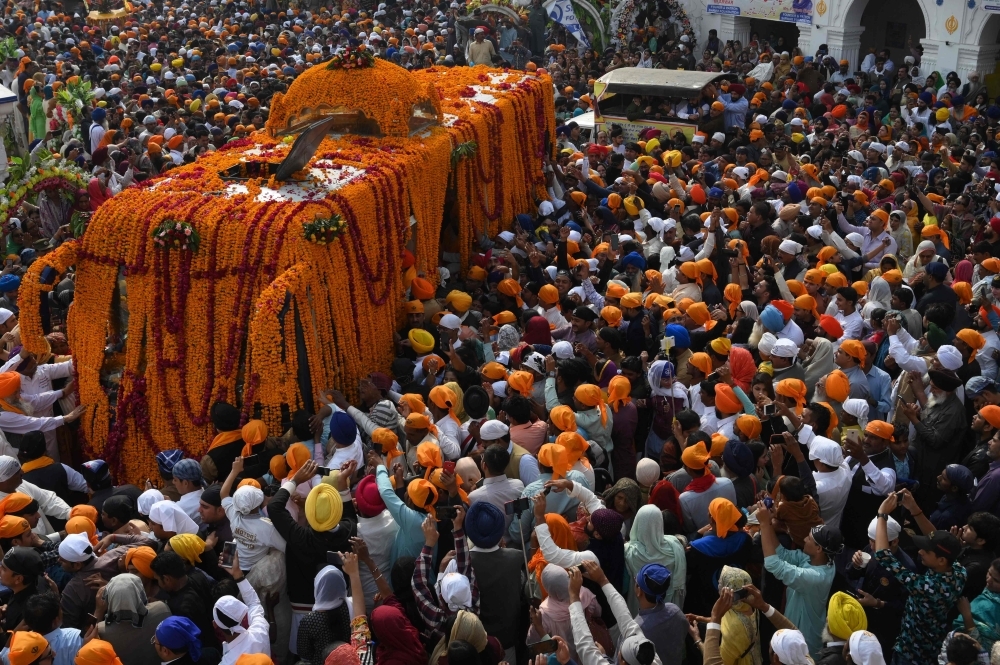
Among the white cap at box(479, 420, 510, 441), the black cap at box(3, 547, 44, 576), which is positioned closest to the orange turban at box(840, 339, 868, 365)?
the white cap at box(479, 420, 510, 441)

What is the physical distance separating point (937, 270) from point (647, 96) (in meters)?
8.61

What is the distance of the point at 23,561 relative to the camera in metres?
5.97

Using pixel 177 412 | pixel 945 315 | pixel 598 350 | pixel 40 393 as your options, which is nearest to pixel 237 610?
pixel 177 412

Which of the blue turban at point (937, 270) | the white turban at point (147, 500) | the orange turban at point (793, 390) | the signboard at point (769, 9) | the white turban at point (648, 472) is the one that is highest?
the signboard at point (769, 9)

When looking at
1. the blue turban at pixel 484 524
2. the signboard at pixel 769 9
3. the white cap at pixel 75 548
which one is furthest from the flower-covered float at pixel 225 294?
the signboard at pixel 769 9

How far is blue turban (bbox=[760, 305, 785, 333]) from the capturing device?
898cm

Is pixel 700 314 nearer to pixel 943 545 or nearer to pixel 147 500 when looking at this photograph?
pixel 943 545

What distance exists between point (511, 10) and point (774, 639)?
66.2 ft

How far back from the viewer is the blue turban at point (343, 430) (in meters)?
7.36

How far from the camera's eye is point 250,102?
17172mm

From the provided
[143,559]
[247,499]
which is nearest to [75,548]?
[143,559]

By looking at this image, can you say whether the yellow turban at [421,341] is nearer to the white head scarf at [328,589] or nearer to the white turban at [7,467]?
the white turban at [7,467]

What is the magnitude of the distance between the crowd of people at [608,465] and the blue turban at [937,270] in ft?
0.08

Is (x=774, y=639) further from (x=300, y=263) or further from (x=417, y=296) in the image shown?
(x=417, y=296)
